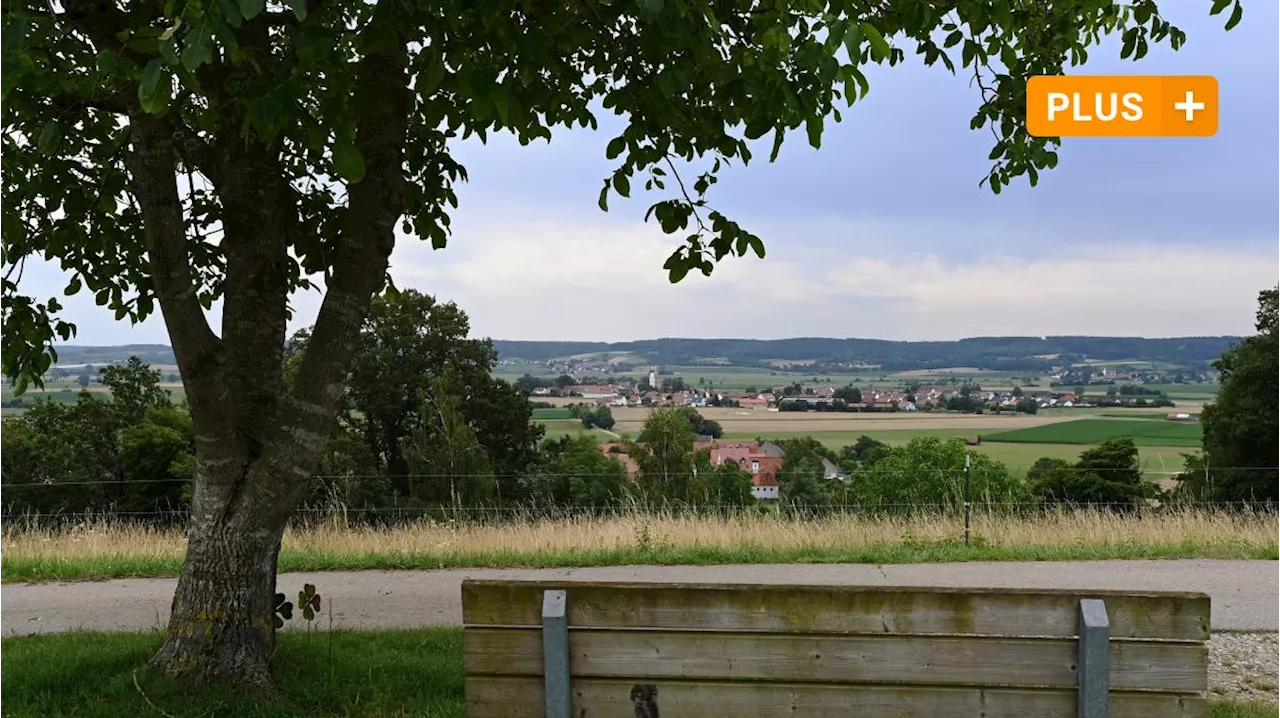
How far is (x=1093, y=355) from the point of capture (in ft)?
203

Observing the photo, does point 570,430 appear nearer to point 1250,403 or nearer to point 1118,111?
point 1250,403

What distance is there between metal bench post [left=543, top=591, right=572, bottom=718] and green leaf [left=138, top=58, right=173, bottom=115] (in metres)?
1.75

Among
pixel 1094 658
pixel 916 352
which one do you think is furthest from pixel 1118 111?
pixel 916 352

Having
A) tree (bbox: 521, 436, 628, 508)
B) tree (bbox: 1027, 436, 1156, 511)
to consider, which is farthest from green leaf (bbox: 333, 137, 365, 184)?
tree (bbox: 1027, 436, 1156, 511)

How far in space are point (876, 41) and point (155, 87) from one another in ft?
6.55

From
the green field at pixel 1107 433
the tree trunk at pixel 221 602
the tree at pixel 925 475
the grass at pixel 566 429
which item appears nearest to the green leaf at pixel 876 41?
the tree trunk at pixel 221 602

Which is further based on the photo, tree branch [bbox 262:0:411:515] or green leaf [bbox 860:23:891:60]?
tree branch [bbox 262:0:411:515]

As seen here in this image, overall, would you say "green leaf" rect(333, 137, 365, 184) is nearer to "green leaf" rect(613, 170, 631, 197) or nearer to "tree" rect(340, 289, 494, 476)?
"green leaf" rect(613, 170, 631, 197)

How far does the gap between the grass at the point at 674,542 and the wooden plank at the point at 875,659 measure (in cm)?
671

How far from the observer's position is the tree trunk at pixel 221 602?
191 inches

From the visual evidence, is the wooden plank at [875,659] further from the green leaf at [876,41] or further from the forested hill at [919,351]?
the forested hill at [919,351]

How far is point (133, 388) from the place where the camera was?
42.2 meters

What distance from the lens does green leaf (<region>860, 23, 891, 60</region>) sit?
9.72 feet

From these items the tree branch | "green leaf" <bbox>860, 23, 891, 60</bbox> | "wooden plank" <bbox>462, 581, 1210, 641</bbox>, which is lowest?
"wooden plank" <bbox>462, 581, 1210, 641</bbox>
